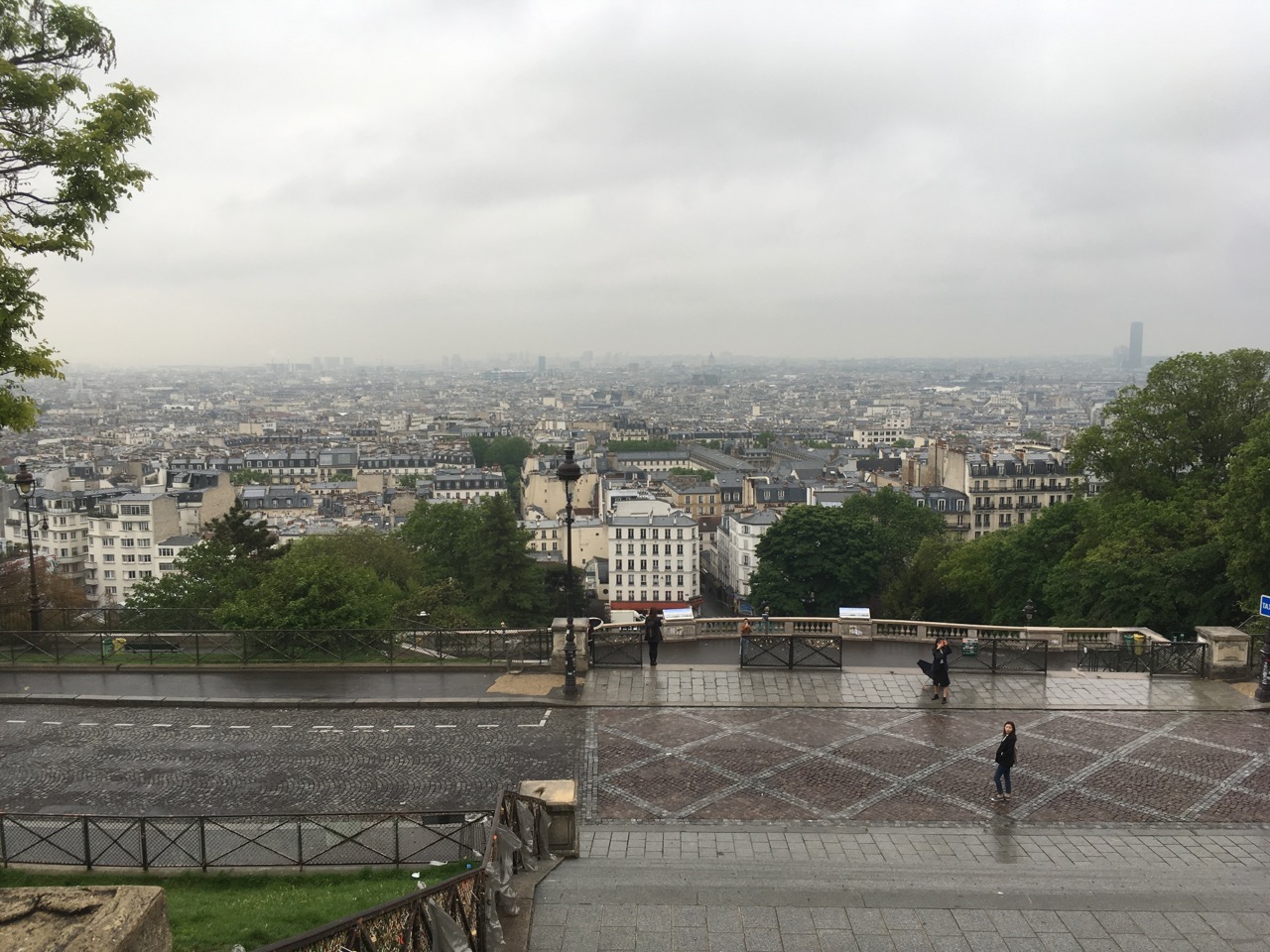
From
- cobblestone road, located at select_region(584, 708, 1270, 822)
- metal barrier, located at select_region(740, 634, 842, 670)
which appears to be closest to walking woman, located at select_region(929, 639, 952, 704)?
cobblestone road, located at select_region(584, 708, 1270, 822)

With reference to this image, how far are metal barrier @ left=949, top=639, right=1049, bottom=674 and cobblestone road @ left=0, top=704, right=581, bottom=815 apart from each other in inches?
334

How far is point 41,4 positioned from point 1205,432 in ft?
120

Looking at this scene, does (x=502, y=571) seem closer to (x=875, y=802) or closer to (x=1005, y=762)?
(x=875, y=802)

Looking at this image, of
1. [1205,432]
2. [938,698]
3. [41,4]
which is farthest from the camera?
[1205,432]

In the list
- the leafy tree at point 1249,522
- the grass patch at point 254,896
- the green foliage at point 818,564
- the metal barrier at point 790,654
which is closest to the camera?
the grass patch at point 254,896

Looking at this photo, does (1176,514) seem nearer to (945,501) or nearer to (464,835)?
(464,835)

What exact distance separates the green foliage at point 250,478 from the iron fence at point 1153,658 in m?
137

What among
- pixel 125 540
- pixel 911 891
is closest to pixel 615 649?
pixel 911 891

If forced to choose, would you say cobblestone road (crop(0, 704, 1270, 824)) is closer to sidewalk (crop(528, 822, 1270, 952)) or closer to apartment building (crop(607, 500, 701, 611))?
sidewalk (crop(528, 822, 1270, 952))

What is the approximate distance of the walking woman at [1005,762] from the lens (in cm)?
1366

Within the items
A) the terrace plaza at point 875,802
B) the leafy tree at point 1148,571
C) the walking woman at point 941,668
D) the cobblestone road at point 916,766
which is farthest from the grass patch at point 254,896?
the leafy tree at point 1148,571

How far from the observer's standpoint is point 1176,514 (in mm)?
34125

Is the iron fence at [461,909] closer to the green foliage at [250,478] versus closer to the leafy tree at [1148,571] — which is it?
the leafy tree at [1148,571]

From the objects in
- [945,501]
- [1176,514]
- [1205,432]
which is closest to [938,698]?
[1176,514]
